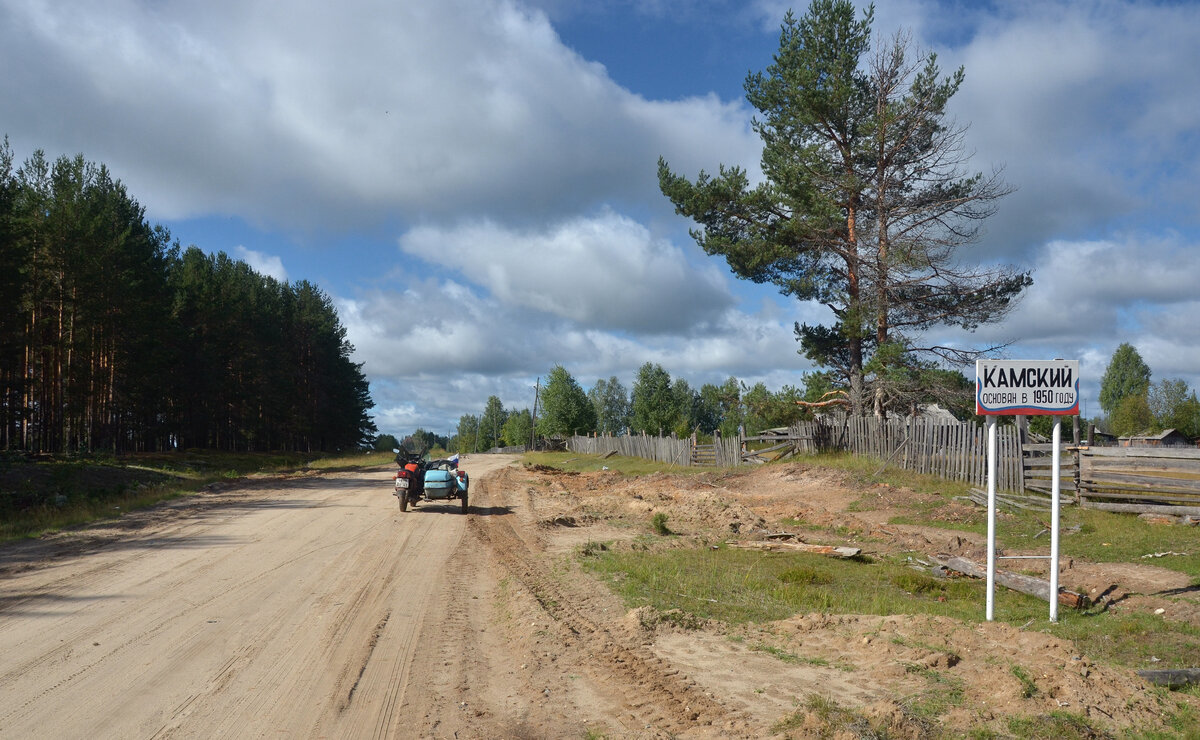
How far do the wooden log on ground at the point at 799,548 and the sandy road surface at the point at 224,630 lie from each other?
211 inches

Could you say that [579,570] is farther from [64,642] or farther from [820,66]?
[820,66]

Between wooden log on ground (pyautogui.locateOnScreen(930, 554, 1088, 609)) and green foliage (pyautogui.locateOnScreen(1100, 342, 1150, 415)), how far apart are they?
331ft

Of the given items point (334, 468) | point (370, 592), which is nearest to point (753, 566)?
point (370, 592)

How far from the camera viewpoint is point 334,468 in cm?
3253

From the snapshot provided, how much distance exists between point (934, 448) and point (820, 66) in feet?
47.0

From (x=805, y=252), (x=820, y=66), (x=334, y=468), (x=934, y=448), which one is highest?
(x=820, y=66)

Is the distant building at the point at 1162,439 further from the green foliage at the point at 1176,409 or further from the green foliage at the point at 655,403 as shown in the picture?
the green foliage at the point at 655,403

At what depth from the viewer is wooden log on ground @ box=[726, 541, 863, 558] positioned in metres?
12.0

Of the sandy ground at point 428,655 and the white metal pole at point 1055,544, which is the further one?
the white metal pole at point 1055,544

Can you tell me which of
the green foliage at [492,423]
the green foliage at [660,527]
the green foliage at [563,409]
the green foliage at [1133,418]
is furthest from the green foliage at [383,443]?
the green foliage at [1133,418]

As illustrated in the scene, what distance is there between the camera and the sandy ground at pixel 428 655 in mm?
4934

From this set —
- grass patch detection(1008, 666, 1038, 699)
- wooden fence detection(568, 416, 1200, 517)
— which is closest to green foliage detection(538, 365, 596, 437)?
wooden fence detection(568, 416, 1200, 517)

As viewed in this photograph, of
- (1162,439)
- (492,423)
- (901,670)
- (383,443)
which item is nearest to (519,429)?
(383,443)

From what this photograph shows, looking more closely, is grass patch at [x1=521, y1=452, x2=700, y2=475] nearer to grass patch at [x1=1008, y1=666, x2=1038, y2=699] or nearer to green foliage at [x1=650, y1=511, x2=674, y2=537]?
green foliage at [x1=650, y1=511, x2=674, y2=537]
